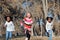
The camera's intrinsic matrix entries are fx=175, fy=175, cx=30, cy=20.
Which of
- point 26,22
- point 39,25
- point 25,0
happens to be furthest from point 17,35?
point 26,22

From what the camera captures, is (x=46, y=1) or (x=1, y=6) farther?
(x=46, y=1)

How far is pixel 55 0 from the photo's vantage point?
32.4 feet

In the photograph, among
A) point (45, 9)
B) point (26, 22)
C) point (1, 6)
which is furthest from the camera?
point (45, 9)

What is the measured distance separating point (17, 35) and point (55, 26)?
7.15ft

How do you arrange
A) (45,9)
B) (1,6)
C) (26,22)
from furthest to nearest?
(45,9)
(1,6)
(26,22)

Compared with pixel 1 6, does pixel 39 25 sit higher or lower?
lower

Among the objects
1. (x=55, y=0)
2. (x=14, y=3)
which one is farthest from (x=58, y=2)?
(x=14, y=3)

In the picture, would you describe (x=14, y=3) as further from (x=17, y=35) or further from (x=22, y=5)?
(x=17, y=35)

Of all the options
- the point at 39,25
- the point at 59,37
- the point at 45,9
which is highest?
the point at 45,9

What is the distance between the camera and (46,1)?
388 inches

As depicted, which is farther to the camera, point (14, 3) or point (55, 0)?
point (55, 0)

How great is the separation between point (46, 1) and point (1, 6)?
2.55m

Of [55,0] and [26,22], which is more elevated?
[55,0]

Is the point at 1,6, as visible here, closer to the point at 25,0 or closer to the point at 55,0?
the point at 25,0
